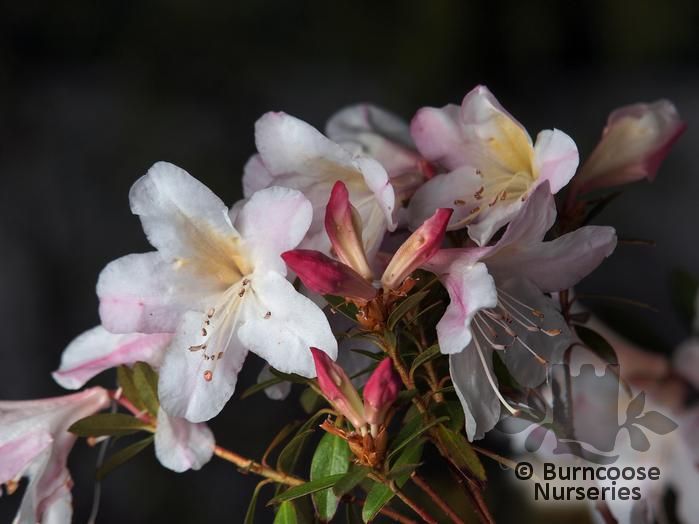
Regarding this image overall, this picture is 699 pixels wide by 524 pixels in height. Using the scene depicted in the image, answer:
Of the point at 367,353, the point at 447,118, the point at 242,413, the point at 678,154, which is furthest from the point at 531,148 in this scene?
the point at 678,154

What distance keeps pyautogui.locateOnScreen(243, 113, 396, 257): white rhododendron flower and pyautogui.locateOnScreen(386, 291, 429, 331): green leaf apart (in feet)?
0.16

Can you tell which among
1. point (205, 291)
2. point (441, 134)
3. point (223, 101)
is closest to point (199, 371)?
point (205, 291)

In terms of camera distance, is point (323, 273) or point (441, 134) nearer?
point (323, 273)

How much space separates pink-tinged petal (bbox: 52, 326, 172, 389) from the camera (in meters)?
0.72

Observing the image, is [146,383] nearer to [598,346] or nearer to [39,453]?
[39,453]

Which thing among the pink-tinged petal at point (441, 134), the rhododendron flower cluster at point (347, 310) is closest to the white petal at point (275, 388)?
the rhododendron flower cluster at point (347, 310)

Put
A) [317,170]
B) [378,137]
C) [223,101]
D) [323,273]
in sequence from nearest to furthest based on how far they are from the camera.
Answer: [323,273]
[317,170]
[378,137]
[223,101]

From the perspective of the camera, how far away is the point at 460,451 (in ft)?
2.15

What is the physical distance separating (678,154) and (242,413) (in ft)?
4.07

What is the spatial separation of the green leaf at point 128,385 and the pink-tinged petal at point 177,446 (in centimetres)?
4

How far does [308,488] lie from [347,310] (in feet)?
0.40

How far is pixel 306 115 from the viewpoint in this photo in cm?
243

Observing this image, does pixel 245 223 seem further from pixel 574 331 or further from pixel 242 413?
pixel 242 413

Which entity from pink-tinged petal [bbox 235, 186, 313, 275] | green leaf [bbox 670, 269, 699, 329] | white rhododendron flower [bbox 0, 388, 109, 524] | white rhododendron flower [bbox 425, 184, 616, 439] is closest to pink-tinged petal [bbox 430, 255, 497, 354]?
white rhododendron flower [bbox 425, 184, 616, 439]
